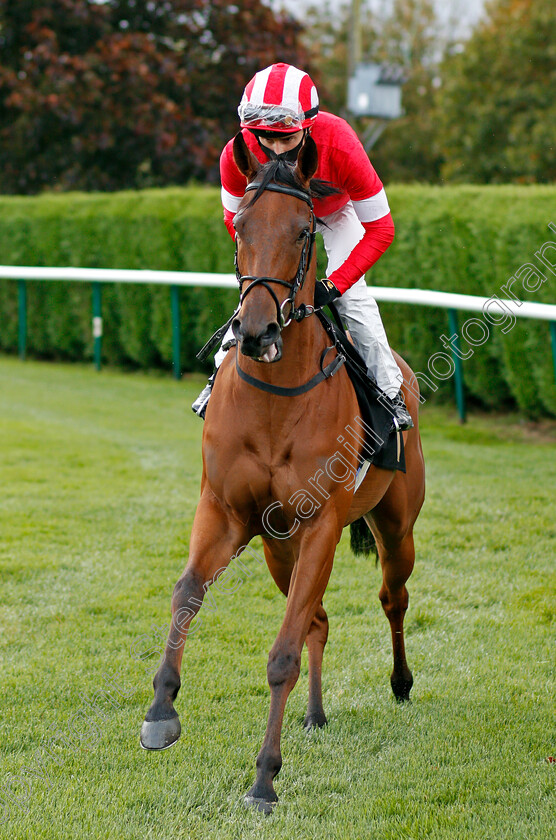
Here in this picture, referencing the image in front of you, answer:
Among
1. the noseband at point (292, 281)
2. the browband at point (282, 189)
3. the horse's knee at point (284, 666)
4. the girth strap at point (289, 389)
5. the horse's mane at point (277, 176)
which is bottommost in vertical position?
the horse's knee at point (284, 666)

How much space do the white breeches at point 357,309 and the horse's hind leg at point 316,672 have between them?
936 millimetres

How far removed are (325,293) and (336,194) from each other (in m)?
0.39

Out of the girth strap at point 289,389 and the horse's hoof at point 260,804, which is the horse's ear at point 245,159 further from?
the horse's hoof at point 260,804

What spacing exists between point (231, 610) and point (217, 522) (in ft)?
6.10

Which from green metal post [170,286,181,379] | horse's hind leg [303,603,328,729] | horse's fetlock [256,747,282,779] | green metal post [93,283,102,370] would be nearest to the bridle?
horse's hind leg [303,603,328,729]

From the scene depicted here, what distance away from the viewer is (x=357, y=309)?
3.77m

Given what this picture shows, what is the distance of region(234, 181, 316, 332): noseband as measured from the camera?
283 centimetres

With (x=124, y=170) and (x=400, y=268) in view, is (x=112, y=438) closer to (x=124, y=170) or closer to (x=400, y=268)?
(x=400, y=268)

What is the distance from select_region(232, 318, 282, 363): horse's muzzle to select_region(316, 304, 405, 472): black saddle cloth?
2.21 feet

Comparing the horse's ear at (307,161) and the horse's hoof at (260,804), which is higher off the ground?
the horse's ear at (307,161)

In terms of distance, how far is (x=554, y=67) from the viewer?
2430cm

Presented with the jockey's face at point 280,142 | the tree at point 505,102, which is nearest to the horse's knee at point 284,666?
the jockey's face at point 280,142

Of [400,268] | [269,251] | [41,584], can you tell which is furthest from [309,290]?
[400,268]

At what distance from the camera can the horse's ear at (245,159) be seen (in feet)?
9.80
